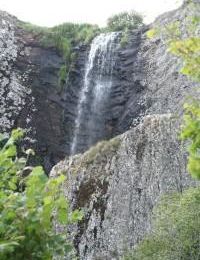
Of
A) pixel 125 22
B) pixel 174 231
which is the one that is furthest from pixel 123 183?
pixel 125 22

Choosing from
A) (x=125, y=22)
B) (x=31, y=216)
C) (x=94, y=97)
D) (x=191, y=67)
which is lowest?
(x=31, y=216)

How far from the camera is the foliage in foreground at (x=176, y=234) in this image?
1240cm

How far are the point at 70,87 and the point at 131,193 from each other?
1755cm

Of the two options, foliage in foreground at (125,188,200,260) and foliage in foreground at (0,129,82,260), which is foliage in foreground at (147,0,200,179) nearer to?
foliage in foreground at (0,129,82,260)

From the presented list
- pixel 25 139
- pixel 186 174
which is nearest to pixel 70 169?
pixel 186 174

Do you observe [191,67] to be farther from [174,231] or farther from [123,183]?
[123,183]

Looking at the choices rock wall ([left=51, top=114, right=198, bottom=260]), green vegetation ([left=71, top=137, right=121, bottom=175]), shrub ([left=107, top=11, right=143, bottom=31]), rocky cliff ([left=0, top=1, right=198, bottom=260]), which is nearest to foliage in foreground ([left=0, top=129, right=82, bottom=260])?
rock wall ([left=51, top=114, right=198, bottom=260])

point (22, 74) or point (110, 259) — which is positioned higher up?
point (22, 74)

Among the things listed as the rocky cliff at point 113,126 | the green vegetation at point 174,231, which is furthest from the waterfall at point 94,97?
the green vegetation at point 174,231

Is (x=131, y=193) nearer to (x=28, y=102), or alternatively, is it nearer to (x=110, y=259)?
(x=110, y=259)

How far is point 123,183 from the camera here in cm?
1681

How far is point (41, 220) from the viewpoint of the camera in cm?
431

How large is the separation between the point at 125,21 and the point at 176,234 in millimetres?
27415

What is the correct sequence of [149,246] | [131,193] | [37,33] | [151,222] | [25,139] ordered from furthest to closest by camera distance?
[37,33] → [25,139] → [131,193] → [151,222] → [149,246]
